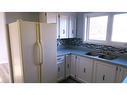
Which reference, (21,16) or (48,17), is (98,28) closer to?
(48,17)

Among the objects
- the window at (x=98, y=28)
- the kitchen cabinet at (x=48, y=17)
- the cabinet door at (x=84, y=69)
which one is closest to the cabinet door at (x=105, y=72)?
the cabinet door at (x=84, y=69)

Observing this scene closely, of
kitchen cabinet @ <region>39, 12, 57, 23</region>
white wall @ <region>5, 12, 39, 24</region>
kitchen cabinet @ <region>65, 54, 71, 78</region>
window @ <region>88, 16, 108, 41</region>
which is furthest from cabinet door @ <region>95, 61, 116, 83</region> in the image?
white wall @ <region>5, 12, 39, 24</region>

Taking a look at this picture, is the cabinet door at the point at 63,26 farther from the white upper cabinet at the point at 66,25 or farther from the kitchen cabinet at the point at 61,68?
the kitchen cabinet at the point at 61,68

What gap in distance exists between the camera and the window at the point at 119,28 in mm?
2520

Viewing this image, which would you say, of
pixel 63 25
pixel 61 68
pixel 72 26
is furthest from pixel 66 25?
pixel 61 68

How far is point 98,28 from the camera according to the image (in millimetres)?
3051

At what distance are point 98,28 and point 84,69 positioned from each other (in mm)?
1230

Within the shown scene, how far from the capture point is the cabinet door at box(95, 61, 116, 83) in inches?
83.3

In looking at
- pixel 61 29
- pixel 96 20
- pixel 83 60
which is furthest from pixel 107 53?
pixel 61 29

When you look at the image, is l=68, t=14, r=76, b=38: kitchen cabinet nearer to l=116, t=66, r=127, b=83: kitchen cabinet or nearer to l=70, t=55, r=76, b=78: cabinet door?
l=70, t=55, r=76, b=78: cabinet door

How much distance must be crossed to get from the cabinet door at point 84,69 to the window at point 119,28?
0.89 m

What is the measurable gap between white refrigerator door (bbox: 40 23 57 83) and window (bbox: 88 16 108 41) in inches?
54.3

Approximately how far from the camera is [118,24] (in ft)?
8.46

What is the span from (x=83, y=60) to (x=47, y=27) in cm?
116
